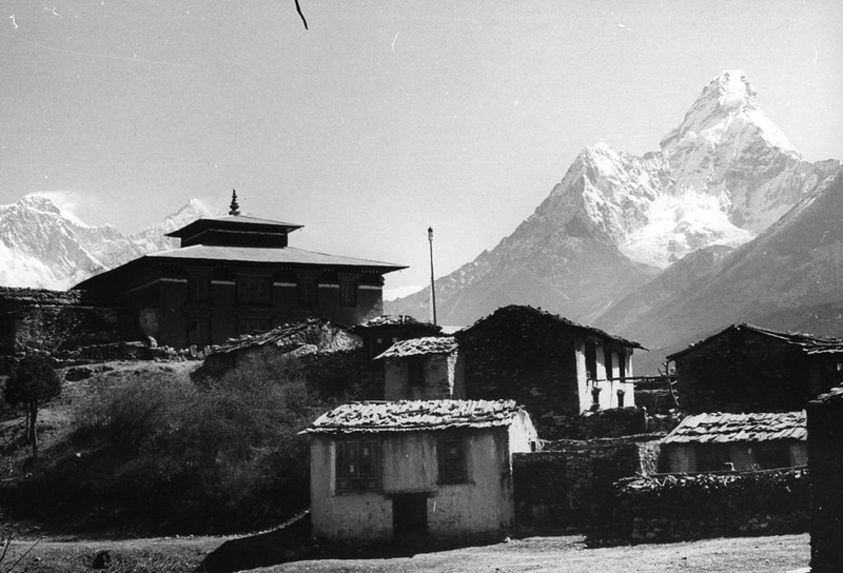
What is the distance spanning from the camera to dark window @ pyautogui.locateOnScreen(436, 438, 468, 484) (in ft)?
109

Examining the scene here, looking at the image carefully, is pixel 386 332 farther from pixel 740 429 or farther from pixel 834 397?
pixel 834 397

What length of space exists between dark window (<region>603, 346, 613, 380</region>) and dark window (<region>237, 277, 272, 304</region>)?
24778 mm

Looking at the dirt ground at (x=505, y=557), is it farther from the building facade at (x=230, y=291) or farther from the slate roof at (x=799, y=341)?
the building facade at (x=230, y=291)

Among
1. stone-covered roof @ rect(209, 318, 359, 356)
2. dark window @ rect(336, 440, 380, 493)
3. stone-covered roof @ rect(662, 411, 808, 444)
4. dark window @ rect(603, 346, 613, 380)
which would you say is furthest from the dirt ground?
dark window @ rect(603, 346, 613, 380)

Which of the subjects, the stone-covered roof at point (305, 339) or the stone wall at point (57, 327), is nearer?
the stone-covered roof at point (305, 339)

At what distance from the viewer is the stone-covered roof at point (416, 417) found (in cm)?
3347

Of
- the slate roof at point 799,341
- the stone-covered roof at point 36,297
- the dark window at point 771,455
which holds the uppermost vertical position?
the stone-covered roof at point 36,297

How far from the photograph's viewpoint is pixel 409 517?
33500 mm

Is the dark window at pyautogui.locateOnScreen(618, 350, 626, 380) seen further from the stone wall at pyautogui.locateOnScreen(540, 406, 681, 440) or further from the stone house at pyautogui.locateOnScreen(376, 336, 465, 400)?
the stone house at pyautogui.locateOnScreen(376, 336, 465, 400)

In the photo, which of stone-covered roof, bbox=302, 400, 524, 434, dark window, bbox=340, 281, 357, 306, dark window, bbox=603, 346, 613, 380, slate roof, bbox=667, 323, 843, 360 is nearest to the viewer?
stone-covered roof, bbox=302, 400, 524, 434

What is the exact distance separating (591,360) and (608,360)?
2.76 m

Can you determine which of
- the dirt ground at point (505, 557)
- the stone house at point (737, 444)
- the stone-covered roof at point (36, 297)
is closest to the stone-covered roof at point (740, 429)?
the stone house at point (737, 444)

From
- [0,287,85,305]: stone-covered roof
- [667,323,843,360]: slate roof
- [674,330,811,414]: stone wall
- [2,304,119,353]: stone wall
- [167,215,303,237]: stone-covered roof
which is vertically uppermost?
[167,215,303,237]: stone-covered roof

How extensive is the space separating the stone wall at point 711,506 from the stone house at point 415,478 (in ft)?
14.4
